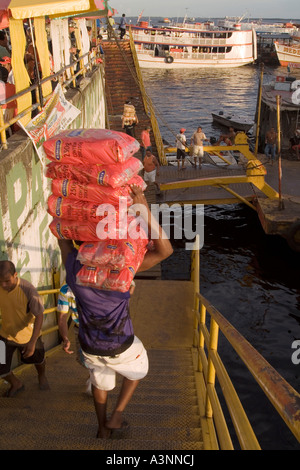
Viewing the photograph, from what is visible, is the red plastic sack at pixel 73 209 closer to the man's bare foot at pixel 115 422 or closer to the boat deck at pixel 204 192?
the man's bare foot at pixel 115 422

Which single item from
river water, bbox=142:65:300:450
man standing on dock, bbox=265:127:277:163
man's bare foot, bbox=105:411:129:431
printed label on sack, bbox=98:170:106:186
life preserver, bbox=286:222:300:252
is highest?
printed label on sack, bbox=98:170:106:186

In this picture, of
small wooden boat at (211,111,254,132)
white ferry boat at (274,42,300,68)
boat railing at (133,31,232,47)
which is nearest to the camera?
small wooden boat at (211,111,254,132)

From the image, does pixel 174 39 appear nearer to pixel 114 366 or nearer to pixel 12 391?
pixel 12 391

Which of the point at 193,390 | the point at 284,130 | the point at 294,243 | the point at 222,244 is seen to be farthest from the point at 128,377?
Result: the point at 284,130

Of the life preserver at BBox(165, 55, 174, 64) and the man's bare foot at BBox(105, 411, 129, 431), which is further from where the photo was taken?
the life preserver at BBox(165, 55, 174, 64)

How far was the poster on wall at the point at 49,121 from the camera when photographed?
6159mm

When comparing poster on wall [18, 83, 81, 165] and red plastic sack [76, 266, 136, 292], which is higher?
poster on wall [18, 83, 81, 165]

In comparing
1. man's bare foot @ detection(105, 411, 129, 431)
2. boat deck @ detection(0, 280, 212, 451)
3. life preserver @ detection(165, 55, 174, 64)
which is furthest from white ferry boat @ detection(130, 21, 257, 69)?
man's bare foot @ detection(105, 411, 129, 431)

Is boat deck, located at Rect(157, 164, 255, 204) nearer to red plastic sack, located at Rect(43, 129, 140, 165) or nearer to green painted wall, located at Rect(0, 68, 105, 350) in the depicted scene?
green painted wall, located at Rect(0, 68, 105, 350)

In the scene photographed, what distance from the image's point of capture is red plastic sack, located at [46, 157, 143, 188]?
3480 millimetres

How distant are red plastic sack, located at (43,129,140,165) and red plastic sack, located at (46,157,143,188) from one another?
0.05 meters

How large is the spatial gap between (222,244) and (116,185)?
513 inches

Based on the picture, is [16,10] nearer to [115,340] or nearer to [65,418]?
[115,340]

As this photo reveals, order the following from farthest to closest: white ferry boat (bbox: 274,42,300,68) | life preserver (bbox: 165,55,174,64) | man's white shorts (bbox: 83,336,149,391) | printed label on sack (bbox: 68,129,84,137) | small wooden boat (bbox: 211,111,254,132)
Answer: white ferry boat (bbox: 274,42,300,68)
life preserver (bbox: 165,55,174,64)
small wooden boat (bbox: 211,111,254,132)
printed label on sack (bbox: 68,129,84,137)
man's white shorts (bbox: 83,336,149,391)
